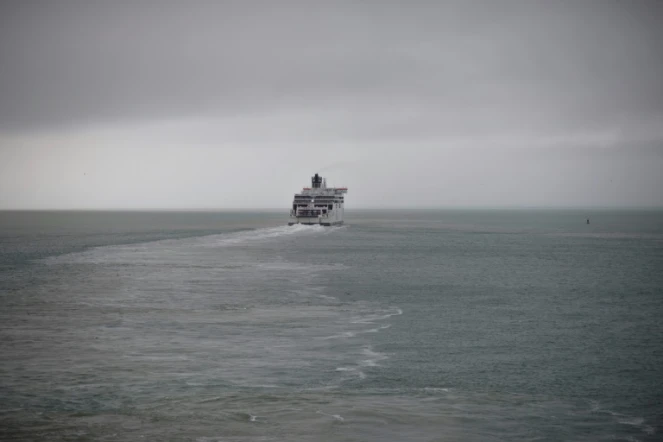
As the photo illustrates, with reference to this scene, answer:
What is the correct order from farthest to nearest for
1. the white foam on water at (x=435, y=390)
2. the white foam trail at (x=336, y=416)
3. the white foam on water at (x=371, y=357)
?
the white foam on water at (x=371, y=357), the white foam on water at (x=435, y=390), the white foam trail at (x=336, y=416)

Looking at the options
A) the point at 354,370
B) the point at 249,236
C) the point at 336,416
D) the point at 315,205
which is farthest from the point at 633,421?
the point at 315,205

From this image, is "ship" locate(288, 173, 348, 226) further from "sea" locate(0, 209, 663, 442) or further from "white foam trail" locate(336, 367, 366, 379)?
"white foam trail" locate(336, 367, 366, 379)

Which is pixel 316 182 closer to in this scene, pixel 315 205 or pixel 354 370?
pixel 315 205

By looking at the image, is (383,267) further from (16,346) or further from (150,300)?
(16,346)

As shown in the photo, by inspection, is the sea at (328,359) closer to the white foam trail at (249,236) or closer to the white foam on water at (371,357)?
the white foam on water at (371,357)

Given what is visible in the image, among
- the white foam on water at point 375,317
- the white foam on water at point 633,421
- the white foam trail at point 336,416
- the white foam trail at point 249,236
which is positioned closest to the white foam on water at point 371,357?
the white foam trail at point 336,416

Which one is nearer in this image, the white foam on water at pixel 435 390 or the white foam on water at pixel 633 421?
the white foam on water at pixel 633 421
